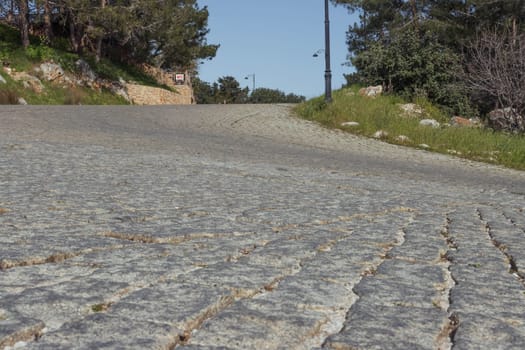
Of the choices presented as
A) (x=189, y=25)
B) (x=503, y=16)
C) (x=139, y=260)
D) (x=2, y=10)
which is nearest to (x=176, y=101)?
(x=189, y=25)

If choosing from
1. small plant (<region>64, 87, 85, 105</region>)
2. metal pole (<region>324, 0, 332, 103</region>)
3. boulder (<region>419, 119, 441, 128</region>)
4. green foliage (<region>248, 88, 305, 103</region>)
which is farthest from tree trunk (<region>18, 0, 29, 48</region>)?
green foliage (<region>248, 88, 305, 103</region>)

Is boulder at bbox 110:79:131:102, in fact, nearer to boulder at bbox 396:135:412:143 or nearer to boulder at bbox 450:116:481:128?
boulder at bbox 450:116:481:128

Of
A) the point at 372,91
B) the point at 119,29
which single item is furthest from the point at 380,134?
the point at 119,29

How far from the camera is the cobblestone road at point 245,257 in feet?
6.84

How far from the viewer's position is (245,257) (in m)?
3.23

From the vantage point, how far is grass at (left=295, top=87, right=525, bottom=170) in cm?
1338

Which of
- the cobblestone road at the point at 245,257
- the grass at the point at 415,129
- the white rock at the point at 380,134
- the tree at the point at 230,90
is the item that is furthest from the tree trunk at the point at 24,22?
the tree at the point at 230,90

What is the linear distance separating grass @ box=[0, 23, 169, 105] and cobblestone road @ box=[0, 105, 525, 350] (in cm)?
1791

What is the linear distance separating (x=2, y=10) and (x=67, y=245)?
32649 millimetres

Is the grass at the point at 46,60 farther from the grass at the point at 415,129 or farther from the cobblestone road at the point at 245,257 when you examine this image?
the cobblestone road at the point at 245,257

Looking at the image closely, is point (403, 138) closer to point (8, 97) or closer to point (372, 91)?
point (372, 91)

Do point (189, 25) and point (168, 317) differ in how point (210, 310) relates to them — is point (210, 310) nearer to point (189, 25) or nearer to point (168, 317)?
point (168, 317)

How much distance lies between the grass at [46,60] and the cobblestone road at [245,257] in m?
17.9

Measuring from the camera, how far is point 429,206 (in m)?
5.85
